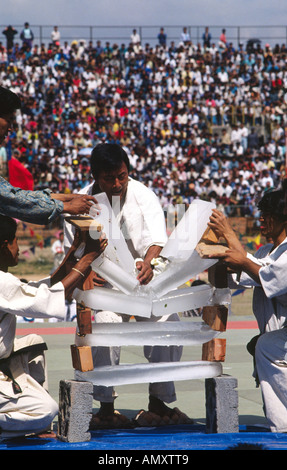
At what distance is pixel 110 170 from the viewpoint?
4145 millimetres

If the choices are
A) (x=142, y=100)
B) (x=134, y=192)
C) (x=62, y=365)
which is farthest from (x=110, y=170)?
(x=142, y=100)

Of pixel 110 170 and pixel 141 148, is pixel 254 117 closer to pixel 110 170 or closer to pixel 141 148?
pixel 141 148

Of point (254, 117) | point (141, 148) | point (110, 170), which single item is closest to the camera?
point (110, 170)

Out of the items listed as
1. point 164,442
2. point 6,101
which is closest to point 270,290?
point 164,442

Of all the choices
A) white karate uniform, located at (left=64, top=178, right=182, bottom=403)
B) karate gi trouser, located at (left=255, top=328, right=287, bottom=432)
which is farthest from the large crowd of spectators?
karate gi trouser, located at (left=255, top=328, right=287, bottom=432)

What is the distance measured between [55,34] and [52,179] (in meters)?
9.64

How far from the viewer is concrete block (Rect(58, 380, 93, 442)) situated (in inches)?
133

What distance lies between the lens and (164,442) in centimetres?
334

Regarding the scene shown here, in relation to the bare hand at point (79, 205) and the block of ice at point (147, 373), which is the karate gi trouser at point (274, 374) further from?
the bare hand at point (79, 205)

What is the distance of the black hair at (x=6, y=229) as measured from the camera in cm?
346

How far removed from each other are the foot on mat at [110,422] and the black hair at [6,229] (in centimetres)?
124

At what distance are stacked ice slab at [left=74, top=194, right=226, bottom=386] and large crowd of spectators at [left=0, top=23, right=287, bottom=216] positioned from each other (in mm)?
16313

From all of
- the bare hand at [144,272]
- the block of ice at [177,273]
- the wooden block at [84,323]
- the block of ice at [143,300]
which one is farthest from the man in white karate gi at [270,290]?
the wooden block at [84,323]

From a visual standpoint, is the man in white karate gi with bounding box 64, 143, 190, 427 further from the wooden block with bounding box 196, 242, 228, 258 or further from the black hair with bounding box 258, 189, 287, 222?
the black hair with bounding box 258, 189, 287, 222
